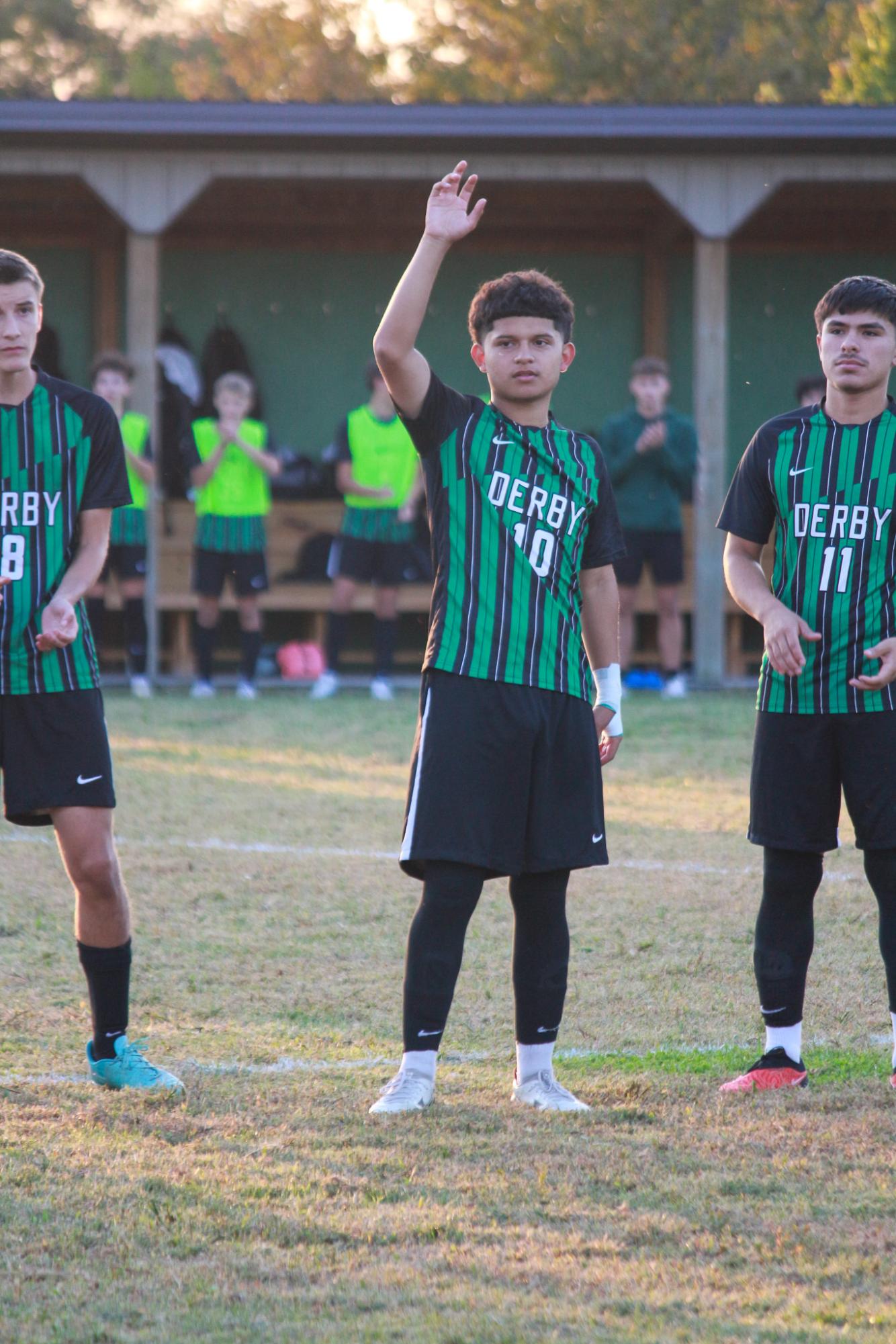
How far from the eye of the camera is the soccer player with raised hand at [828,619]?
372 centimetres

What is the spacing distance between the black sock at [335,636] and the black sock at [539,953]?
8.33 m

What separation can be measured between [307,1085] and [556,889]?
714mm

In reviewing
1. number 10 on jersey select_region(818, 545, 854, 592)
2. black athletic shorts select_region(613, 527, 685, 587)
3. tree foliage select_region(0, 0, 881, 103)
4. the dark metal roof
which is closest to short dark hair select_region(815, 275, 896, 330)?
number 10 on jersey select_region(818, 545, 854, 592)

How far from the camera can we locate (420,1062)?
3596 mm

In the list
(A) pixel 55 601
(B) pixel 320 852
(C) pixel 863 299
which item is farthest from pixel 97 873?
(B) pixel 320 852

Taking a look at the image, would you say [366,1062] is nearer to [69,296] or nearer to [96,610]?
[96,610]

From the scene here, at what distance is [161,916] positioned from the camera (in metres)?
5.57

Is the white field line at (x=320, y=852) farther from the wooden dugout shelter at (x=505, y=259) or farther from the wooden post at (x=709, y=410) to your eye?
the wooden post at (x=709, y=410)

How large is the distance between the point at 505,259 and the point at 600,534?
464 inches

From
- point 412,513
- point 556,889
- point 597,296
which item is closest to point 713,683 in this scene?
point 412,513

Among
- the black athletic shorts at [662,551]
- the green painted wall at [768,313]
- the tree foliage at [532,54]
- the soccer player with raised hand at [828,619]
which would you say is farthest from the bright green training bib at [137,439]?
the tree foliage at [532,54]

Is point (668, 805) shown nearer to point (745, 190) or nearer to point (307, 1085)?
point (307, 1085)

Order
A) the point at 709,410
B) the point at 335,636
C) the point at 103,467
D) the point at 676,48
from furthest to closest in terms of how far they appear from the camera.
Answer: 1. the point at 676,48
2. the point at 709,410
3. the point at 335,636
4. the point at 103,467

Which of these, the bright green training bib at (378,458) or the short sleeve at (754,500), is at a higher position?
the bright green training bib at (378,458)
